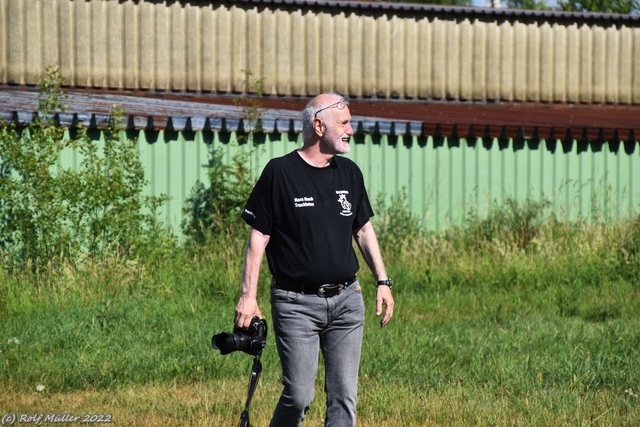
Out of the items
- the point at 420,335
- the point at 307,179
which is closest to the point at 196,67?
the point at 420,335

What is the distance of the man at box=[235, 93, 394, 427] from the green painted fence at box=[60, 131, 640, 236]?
8.06 m

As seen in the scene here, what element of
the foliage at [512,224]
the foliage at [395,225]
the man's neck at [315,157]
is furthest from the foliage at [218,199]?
the man's neck at [315,157]

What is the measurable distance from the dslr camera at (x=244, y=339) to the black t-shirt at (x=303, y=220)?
0.29m

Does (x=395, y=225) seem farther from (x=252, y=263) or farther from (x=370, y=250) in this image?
(x=252, y=263)

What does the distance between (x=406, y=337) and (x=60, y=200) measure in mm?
4599

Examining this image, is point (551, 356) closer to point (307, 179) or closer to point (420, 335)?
point (420, 335)

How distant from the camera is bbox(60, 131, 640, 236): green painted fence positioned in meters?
13.5

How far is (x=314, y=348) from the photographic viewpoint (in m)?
5.02

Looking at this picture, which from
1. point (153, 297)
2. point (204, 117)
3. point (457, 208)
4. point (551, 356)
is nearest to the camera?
point (551, 356)

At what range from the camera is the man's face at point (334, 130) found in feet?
16.5

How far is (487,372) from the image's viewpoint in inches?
294

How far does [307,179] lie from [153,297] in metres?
5.49

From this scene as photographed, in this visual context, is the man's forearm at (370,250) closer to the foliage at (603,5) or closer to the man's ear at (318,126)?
the man's ear at (318,126)

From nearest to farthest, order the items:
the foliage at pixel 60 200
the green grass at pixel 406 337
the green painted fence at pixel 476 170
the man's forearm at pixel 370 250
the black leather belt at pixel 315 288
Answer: the black leather belt at pixel 315 288 → the man's forearm at pixel 370 250 → the green grass at pixel 406 337 → the foliage at pixel 60 200 → the green painted fence at pixel 476 170
